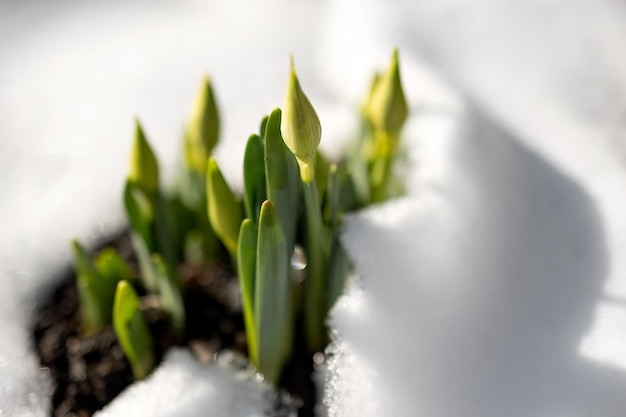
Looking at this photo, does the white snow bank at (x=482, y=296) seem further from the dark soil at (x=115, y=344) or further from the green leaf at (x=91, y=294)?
the green leaf at (x=91, y=294)

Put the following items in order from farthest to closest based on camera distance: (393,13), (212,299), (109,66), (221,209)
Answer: (109,66), (393,13), (212,299), (221,209)

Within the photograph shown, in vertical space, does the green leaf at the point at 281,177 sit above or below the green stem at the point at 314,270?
above

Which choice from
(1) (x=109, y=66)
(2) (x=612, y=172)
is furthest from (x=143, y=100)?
(2) (x=612, y=172)

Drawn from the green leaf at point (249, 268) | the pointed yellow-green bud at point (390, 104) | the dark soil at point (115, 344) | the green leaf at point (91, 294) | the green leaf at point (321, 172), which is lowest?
the dark soil at point (115, 344)

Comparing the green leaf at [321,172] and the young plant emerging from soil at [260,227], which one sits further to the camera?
the green leaf at [321,172]

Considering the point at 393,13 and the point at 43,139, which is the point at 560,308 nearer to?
the point at 393,13

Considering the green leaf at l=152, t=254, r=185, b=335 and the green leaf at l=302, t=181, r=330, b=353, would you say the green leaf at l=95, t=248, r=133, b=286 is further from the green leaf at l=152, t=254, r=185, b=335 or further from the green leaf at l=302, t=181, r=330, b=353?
the green leaf at l=302, t=181, r=330, b=353

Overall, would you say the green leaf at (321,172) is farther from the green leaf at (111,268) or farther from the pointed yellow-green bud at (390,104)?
the green leaf at (111,268)

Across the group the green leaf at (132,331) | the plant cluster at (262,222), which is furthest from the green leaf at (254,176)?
the green leaf at (132,331)
